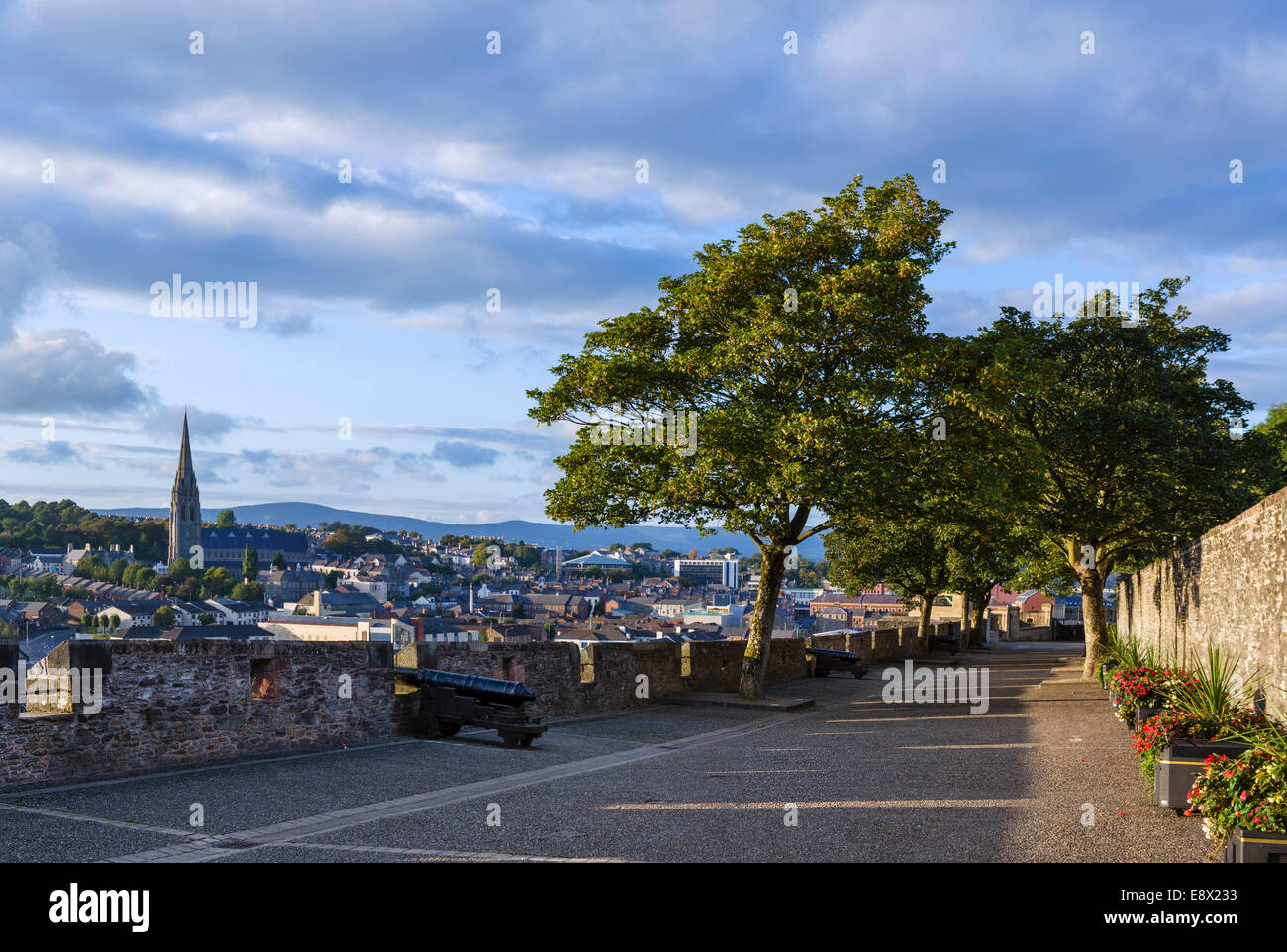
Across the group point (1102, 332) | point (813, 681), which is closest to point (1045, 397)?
point (1102, 332)

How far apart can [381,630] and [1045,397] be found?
394 ft

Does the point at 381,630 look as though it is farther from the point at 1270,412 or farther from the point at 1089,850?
the point at 1089,850

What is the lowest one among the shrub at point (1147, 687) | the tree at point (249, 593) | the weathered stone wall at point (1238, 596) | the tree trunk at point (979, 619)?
the tree at point (249, 593)

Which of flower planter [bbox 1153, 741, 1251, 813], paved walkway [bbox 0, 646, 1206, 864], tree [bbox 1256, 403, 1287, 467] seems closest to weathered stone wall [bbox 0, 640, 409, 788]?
paved walkway [bbox 0, 646, 1206, 864]

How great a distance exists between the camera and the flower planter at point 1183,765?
831 cm

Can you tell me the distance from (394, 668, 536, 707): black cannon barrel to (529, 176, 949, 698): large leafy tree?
18.7 feet

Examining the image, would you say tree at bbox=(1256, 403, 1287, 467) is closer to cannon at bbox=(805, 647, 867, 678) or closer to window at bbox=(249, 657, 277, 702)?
cannon at bbox=(805, 647, 867, 678)

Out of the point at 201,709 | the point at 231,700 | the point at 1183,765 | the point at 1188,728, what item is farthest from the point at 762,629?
the point at 1183,765

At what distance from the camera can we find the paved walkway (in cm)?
762

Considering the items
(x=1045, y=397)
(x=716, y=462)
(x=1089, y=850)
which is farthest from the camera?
(x=1045, y=397)

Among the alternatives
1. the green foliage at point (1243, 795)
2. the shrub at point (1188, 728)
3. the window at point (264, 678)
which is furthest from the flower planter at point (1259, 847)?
the window at point (264, 678)

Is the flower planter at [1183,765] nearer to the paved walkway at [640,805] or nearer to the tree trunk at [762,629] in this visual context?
the paved walkway at [640,805]

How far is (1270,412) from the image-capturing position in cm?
5181

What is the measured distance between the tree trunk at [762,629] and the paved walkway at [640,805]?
5.31m
